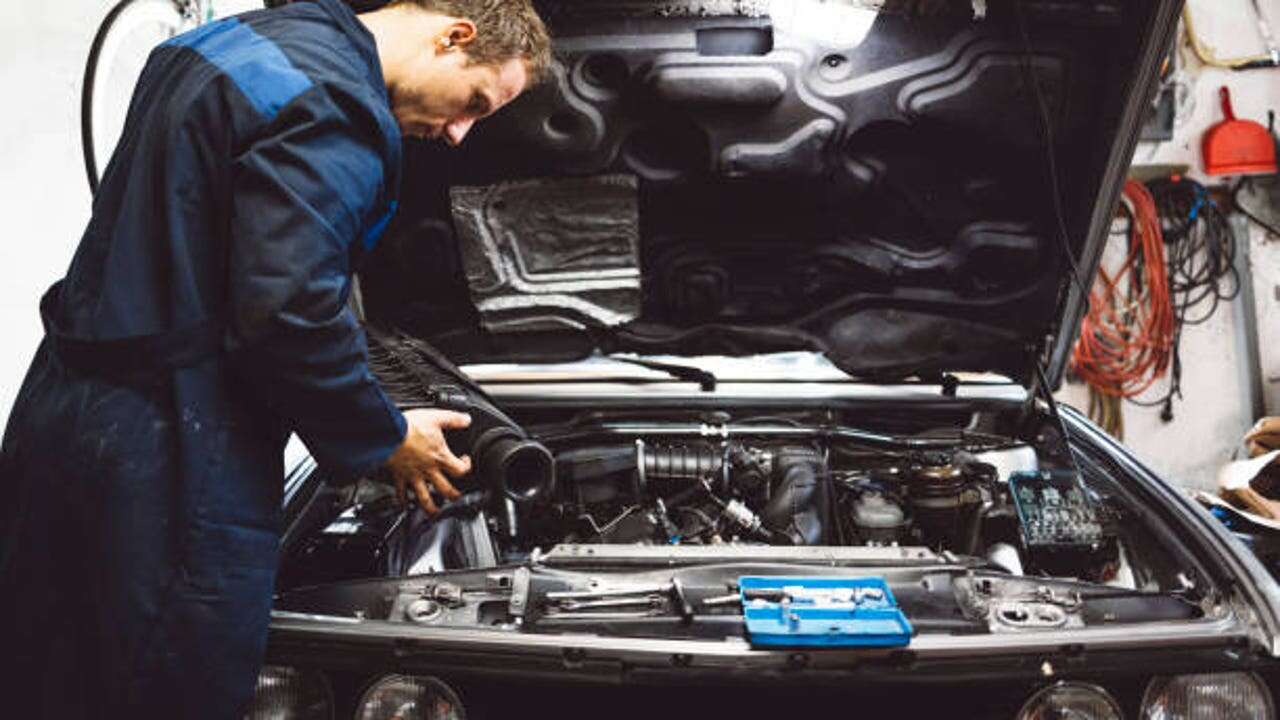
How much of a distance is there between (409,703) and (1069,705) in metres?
0.92

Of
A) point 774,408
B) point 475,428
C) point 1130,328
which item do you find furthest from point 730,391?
point 1130,328

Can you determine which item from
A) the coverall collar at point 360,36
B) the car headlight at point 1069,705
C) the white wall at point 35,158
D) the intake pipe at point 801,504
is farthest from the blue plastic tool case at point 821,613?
the white wall at point 35,158

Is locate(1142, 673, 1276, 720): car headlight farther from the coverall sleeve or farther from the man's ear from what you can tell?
the man's ear

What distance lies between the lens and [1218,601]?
52.1 inches

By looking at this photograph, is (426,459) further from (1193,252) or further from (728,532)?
(1193,252)

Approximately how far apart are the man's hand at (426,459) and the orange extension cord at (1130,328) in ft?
12.2

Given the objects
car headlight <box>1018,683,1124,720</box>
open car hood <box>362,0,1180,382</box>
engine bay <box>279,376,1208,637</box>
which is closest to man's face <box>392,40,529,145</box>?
open car hood <box>362,0,1180,382</box>

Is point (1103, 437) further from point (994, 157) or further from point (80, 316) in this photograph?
point (80, 316)

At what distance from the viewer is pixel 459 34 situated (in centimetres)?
130

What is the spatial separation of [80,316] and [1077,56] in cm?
177

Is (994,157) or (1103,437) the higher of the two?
(994,157)

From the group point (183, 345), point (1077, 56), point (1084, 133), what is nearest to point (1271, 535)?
point (1084, 133)

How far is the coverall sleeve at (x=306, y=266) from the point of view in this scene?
3.53 feet

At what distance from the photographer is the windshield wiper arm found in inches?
81.9
